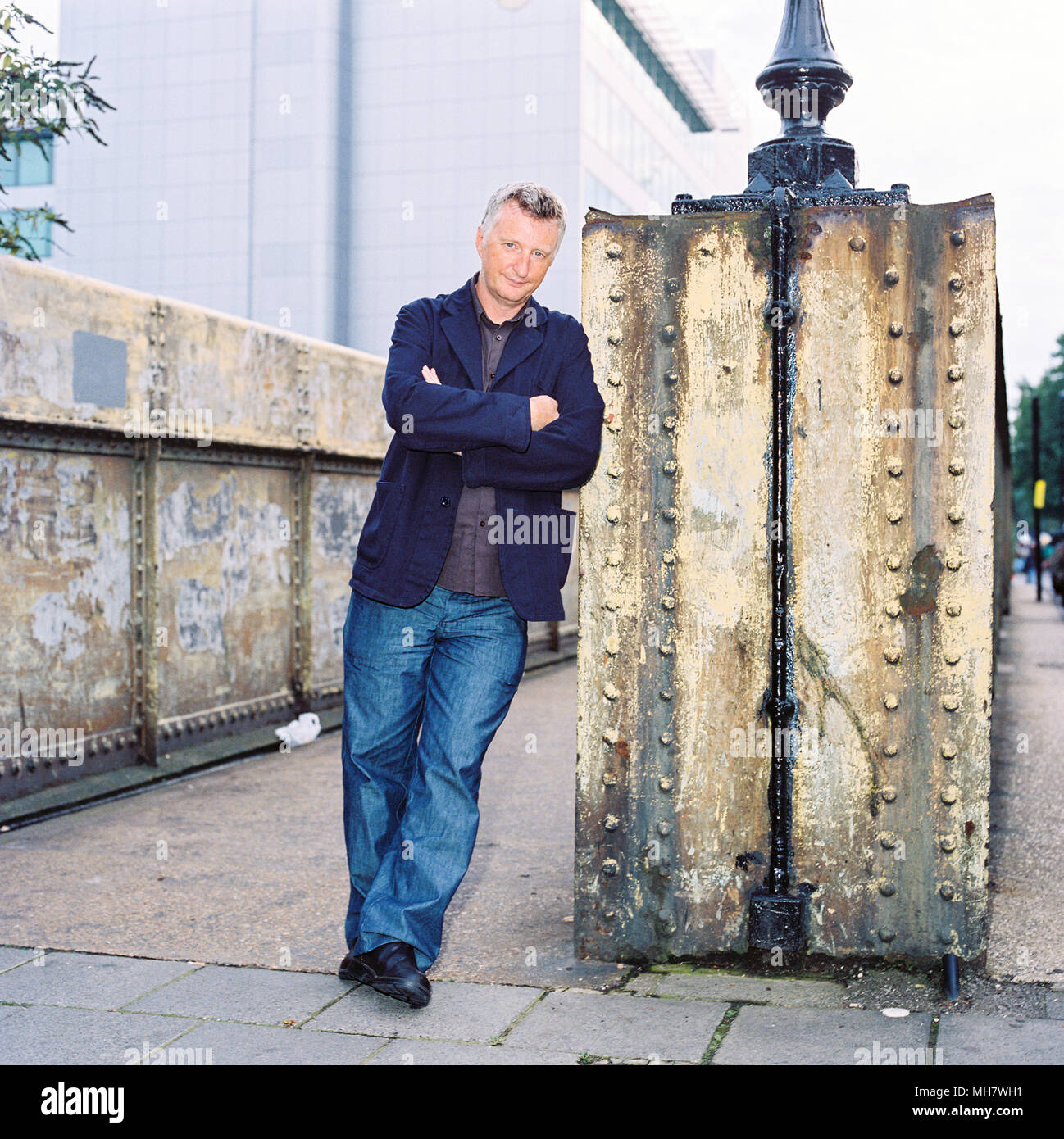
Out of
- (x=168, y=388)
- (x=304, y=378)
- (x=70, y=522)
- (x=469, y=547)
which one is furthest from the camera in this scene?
(x=304, y=378)

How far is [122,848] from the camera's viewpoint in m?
5.27

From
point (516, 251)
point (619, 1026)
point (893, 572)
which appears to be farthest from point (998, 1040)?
point (516, 251)

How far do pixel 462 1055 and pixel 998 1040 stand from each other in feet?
3.96

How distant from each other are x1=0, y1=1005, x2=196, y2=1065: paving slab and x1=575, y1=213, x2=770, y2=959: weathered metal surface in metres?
1.20

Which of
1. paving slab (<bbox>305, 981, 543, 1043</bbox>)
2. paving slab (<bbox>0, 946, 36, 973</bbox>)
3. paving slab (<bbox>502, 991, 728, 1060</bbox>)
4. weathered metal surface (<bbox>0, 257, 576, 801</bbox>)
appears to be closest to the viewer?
paving slab (<bbox>502, 991, 728, 1060</bbox>)

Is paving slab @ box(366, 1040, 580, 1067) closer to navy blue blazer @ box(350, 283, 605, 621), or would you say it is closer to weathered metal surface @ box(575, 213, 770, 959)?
weathered metal surface @ box(575, 213, 770, 959)

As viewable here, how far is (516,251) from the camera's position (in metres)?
3.49

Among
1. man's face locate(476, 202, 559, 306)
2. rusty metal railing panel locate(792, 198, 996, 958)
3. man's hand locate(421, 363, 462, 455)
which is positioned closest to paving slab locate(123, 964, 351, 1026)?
rusty metal railing panel locate(792, 198, 996, 958)

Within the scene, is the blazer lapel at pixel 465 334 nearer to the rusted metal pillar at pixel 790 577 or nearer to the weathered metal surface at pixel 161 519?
the rusted metal pillar at pixel 790 577

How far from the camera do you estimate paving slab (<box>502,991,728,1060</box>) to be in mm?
3064

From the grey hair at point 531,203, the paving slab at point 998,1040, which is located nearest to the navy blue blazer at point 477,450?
the grey hair at point 531,203
